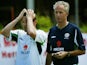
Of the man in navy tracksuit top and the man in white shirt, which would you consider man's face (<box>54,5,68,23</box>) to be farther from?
the man in white shirt

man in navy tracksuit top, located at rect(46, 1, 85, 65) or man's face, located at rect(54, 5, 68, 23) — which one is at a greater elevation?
man's face, located at rect(54, 5, 68, 23)

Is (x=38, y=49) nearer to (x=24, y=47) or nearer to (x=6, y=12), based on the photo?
(x=24, y=47)

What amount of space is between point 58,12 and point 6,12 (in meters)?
11.0

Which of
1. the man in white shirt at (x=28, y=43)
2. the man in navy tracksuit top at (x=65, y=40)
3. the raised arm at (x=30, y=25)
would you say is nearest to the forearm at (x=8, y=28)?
the man in white shirt at (x=28, y=43)

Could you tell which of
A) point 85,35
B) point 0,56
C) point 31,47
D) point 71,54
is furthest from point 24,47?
point 85,35

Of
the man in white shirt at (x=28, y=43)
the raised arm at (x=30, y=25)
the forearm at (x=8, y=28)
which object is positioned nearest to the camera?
the raised arm at (x=30, y=25)

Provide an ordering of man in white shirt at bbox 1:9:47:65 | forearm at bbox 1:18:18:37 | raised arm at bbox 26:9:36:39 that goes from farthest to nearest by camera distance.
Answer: forearm at bbox 1:18:18:37 → man in white shirt at bbox 1:9:47:65 → raised arm at bbox 26:9:36:39

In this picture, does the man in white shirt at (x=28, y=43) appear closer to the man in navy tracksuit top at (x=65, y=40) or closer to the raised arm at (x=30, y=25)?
the raised arm at (x=30, y=25)

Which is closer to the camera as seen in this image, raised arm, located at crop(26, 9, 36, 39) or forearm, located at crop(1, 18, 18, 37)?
raised arm, located at crop(26, 9, 36, 39)

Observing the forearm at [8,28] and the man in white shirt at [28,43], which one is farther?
the forearm at [8,28]

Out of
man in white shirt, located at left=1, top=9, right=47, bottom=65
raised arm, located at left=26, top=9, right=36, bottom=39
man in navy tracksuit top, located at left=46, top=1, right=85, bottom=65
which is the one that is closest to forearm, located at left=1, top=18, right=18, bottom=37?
man in white shirt, located at left=1, top=9, right=47, bottom=65

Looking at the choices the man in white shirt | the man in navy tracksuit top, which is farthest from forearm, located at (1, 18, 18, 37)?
the man in navy tracksuit top

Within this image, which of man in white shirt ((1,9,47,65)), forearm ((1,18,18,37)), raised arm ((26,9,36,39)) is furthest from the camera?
forearm ((1,18,18,37))

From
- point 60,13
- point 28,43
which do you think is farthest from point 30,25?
point 60,13
